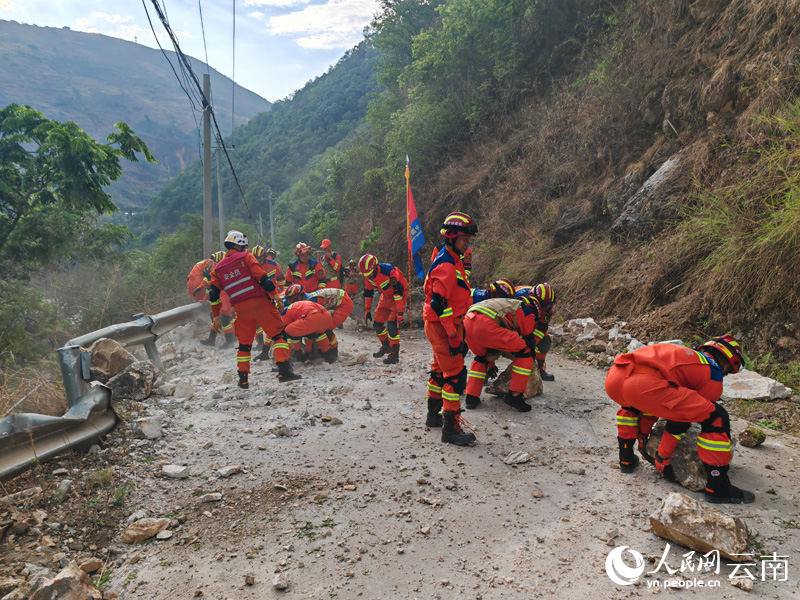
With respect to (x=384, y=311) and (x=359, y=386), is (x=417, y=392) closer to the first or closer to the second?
(x=359, y=386)

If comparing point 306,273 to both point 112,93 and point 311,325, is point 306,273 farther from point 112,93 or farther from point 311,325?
point 112,93

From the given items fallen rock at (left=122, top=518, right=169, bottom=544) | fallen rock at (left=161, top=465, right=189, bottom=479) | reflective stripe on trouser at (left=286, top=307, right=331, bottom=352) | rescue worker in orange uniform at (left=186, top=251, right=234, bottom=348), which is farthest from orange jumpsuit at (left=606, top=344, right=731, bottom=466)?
rescue worker in orange uniform at (left=186, top=251, right=234, bottom=348)

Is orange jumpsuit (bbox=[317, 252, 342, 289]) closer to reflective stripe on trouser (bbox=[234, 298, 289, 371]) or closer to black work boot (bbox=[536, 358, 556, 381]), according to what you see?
reflective stripe on trouser (bbox=[234, 298, 289, 371])

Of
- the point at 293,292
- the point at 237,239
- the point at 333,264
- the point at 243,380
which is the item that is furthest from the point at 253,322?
the point at 333,264

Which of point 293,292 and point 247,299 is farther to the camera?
point 293,292

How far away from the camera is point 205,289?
10102 millimetres

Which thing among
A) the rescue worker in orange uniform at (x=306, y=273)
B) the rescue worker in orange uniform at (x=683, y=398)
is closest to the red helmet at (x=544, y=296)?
the rescue worker in orange uniform at (x=683, y=398)

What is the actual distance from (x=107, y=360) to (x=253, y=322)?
180 cm

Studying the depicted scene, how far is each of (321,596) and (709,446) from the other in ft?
8.86

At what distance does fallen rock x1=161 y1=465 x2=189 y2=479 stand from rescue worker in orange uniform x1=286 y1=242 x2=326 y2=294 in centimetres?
699

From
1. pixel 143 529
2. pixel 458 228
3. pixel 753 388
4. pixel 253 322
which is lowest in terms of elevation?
pixel 143 529

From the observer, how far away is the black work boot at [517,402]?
5277 mm

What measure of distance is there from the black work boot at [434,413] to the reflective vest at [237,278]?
3.06m

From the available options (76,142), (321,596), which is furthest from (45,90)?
(321,596)
